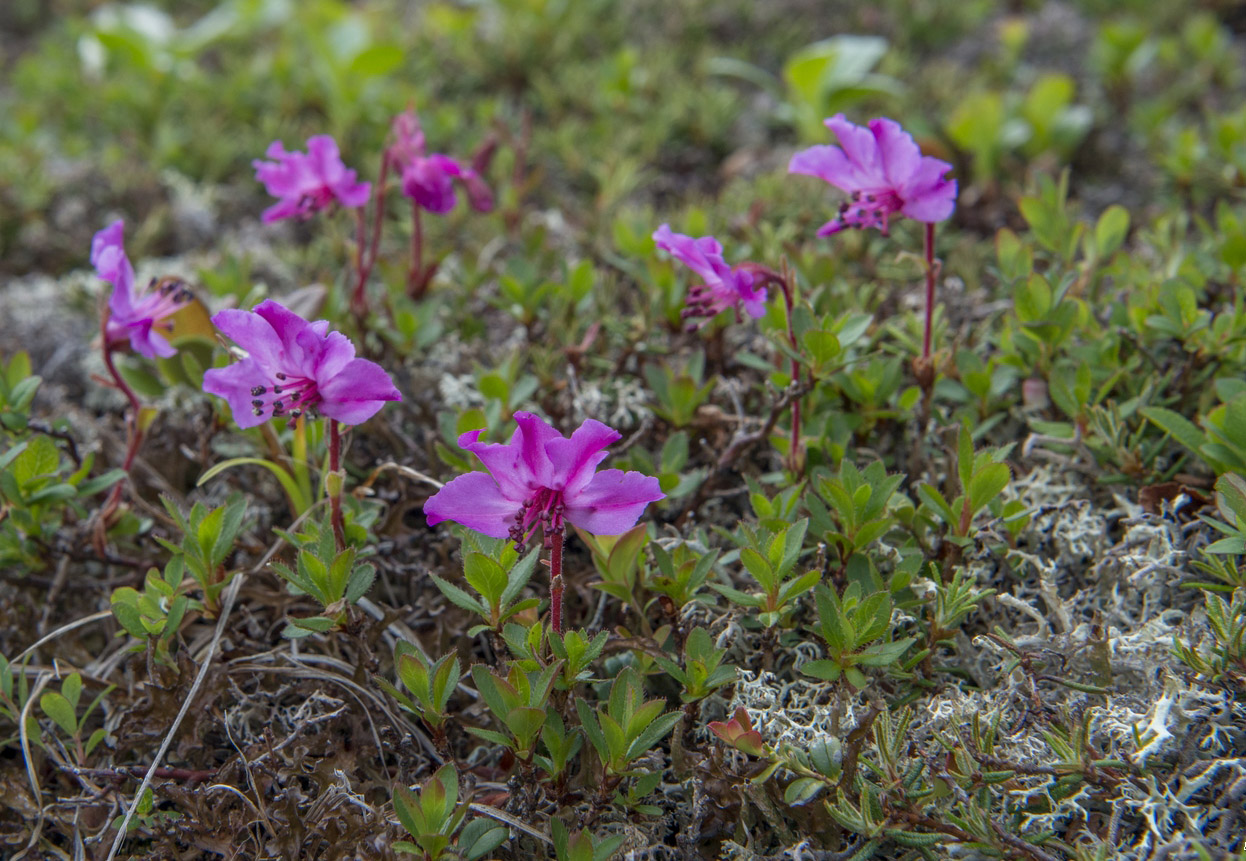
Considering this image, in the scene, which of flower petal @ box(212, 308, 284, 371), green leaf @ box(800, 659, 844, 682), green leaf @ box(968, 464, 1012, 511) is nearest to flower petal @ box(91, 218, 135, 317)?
flower petal @ box(212, 308, 284, 371)

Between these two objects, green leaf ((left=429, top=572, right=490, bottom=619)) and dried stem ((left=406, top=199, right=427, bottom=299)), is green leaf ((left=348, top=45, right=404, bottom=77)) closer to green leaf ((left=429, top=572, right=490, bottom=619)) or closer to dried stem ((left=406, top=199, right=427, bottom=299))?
dried stem ((left=406, top=199, right=427, bottom=299))

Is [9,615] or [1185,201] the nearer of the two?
[9,615]

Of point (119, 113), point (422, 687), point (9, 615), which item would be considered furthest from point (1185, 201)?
point (119, 113)

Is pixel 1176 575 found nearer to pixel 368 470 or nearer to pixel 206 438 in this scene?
pixel 368 470

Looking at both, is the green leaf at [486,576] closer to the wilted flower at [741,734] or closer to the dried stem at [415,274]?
the wilted flower at [741,734]

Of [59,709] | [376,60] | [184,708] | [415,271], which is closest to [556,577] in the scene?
[184,708]

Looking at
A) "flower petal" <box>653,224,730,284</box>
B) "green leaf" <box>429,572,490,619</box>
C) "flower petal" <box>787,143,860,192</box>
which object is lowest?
"green leaf" <box>429,572,490,619</box>

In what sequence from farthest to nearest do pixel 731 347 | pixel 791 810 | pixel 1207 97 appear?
pixel 1207 97
pixel 731 347
pixel 791 810
